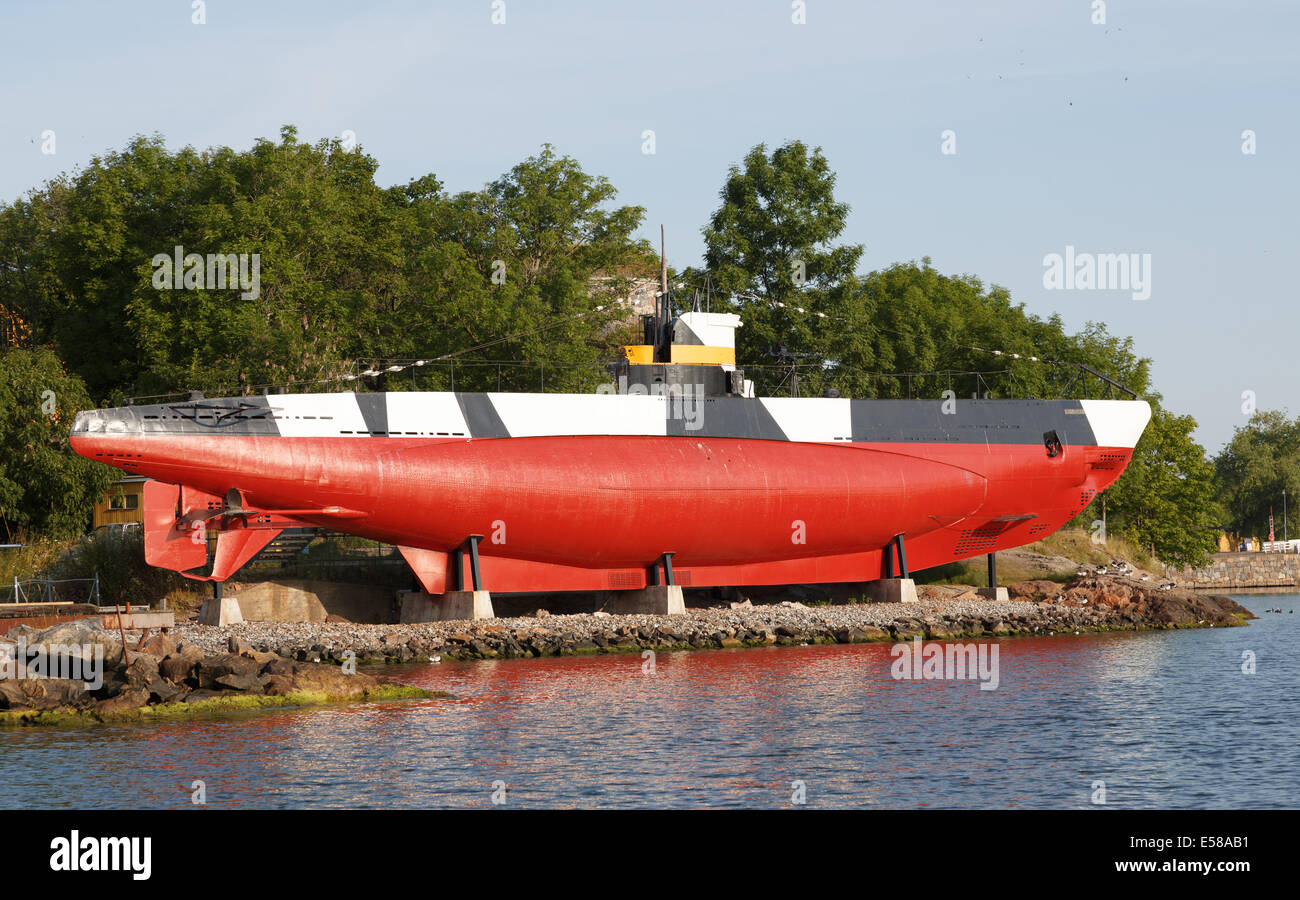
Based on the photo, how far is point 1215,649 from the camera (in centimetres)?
4109

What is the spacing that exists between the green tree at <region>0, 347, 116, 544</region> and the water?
22624 millimetres

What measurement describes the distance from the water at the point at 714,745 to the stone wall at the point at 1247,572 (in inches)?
2133

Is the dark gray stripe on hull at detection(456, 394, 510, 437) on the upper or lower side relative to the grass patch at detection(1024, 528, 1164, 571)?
upper

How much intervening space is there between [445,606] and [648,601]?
654 cm

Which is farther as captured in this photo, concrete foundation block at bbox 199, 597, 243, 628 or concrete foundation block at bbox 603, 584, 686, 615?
concrete foundation block at bbox 603, 584, 686, 615

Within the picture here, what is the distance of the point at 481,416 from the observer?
39.0m

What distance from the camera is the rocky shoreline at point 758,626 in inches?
1373

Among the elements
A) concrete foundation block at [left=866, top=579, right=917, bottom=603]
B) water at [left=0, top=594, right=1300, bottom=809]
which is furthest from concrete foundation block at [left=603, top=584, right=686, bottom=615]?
concrete foundation block at [left=866, top=579, right=917, bottom=603]

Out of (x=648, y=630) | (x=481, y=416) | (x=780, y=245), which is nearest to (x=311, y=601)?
(x=481, y=416)

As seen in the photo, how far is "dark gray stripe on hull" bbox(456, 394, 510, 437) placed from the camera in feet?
127

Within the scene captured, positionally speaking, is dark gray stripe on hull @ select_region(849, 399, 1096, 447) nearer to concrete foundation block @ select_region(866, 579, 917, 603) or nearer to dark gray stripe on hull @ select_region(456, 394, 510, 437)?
concrete foundation block @ select_region(866, 579, 917, 603)

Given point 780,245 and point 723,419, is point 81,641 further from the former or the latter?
point 780,245
